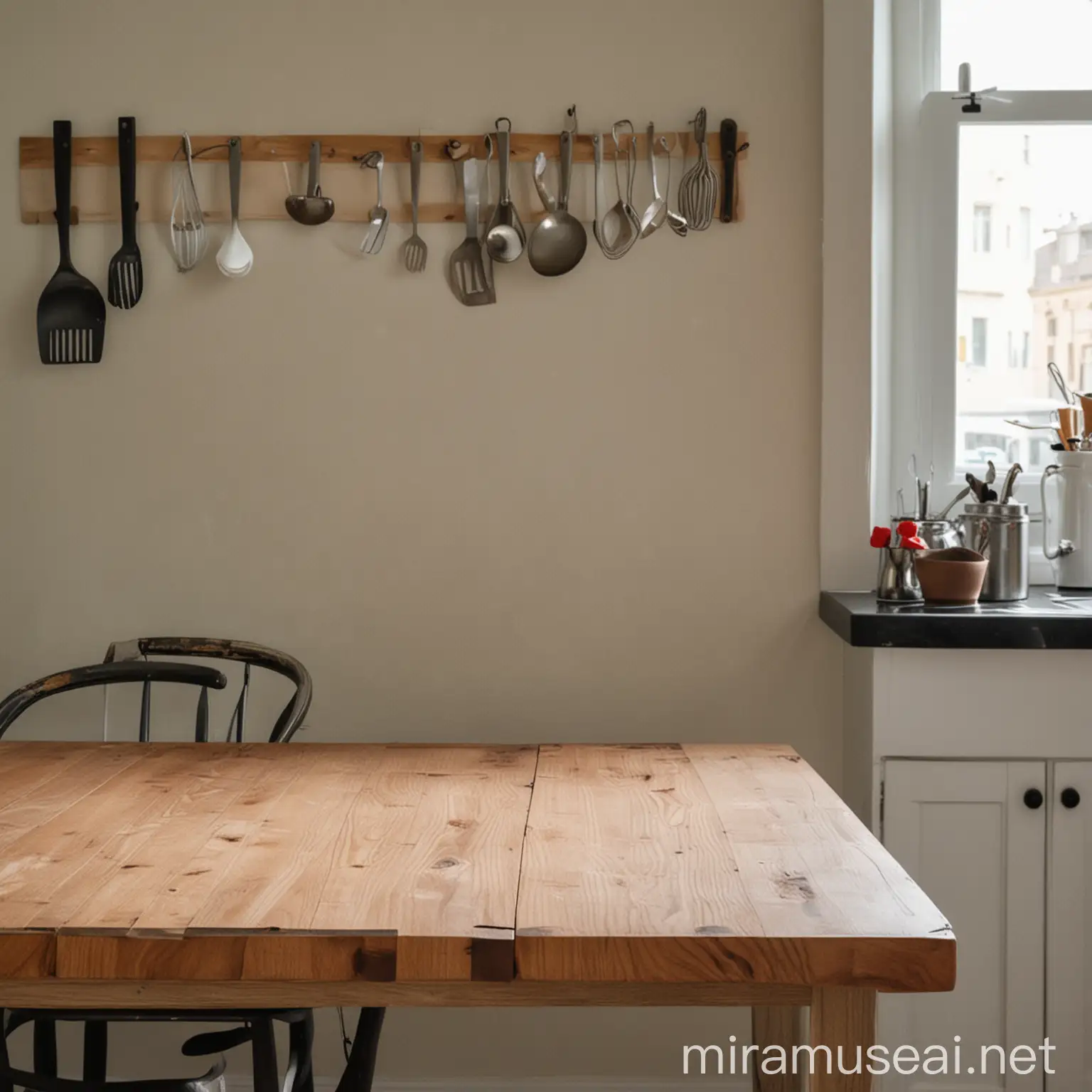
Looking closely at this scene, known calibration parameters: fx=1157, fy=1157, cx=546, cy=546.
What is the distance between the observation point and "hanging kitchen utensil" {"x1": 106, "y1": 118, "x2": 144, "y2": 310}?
2.26m

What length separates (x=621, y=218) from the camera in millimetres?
2248

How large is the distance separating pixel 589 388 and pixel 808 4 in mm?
858

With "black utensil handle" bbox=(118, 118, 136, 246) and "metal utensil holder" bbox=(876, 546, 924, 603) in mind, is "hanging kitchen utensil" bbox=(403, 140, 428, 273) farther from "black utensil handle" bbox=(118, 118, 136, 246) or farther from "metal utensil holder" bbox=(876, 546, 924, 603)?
"metal utensil holder" bbox=(876, 546, 924, 603)

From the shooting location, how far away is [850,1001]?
1101mm

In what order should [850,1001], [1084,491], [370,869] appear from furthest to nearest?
[1084,491]
[370,869]
[850,1001]

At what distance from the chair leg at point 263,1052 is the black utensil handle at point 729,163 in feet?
5.37

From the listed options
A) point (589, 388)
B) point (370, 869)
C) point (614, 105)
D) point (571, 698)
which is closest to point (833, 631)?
point (571, 698)

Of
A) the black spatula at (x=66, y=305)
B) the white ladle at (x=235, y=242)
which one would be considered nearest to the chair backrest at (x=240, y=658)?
the black spatula at (x=66, y=305)

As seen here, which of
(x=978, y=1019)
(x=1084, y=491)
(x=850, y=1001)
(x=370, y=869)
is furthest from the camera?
(x=1084, y=491)

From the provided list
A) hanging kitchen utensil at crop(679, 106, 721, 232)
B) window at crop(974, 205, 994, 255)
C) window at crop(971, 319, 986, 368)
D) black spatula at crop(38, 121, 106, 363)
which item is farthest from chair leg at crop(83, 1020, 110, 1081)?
window at crop(974, 205, 994, 255)

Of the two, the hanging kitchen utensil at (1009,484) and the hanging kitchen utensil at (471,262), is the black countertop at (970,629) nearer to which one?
the hanging kitchen utensil at (1009,484)

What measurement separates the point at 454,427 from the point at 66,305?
0.80m

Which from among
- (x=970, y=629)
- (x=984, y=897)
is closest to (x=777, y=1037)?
(x=984, y=897)

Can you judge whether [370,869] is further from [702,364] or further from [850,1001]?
[702,364]
